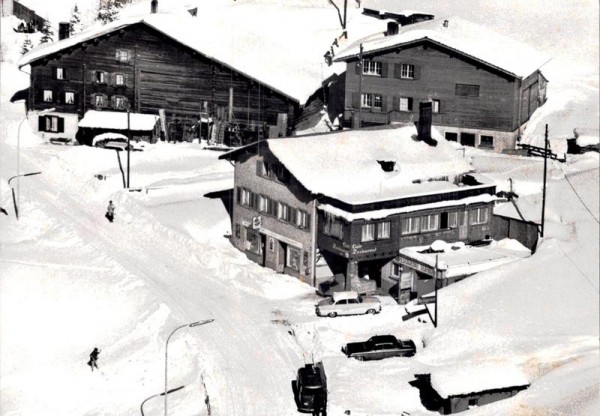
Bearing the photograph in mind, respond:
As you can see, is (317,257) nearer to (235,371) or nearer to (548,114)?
(235,371)

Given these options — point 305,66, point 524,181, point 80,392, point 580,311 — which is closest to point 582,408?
point 580,311

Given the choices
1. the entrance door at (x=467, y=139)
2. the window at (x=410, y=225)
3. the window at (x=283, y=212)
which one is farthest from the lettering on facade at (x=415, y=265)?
A: the entrance door at (x=467, y=139)

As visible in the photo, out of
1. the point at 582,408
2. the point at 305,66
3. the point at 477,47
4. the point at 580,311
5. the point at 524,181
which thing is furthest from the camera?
the point at 305,66

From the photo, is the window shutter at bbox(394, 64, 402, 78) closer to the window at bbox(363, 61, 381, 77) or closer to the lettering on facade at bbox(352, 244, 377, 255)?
the window at bbox(363, 61, 381, 77)

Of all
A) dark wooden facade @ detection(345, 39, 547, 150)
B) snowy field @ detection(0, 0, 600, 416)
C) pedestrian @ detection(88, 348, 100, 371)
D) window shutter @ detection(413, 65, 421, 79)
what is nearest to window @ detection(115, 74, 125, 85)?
snowy field @ detection(0, 0, 600, 416)

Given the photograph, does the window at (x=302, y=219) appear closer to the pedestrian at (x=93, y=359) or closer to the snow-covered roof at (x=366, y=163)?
the snow-covered roof at (x=366, y=163)

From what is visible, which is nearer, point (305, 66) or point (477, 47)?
point (477, 47)
